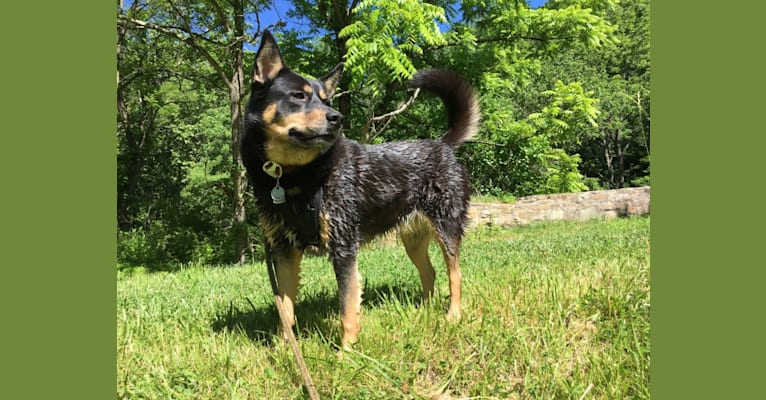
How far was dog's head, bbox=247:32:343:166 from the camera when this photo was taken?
9.80 ft

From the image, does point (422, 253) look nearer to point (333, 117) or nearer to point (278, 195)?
point (278, 195)

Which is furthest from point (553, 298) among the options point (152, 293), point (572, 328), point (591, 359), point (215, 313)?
point (152, 293)

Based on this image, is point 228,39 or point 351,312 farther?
point 228,39

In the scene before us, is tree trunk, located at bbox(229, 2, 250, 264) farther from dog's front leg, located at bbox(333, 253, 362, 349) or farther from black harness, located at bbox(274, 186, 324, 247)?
dog's front leg, located at bbox(333, 253, 362, 349)

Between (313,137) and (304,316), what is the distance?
66.4 inches

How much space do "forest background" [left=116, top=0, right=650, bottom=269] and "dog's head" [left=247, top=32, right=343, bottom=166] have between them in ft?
15.6

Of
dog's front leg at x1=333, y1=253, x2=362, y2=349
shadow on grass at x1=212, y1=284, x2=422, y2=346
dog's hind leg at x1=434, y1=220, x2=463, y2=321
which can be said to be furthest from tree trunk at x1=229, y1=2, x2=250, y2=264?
dog's front leg at x1=333, y1=253, x2=362, y2=349

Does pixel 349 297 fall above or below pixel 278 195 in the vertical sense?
below

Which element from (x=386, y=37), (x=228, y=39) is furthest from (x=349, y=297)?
(x=228, y=39)

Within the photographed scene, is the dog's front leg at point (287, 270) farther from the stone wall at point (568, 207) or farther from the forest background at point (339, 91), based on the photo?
the stone wall at point (568, 207)

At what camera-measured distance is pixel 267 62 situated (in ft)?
10.6

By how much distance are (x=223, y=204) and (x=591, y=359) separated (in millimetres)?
12417

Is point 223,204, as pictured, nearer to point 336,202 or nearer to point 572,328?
point 336,202

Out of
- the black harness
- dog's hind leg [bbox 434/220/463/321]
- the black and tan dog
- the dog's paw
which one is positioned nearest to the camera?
the black and tan dog
